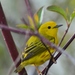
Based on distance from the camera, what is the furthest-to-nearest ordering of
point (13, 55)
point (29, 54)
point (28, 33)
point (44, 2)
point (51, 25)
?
point (44, 2) → point (51, 25) → point (29, 54) → point (13, 55) → point (28, 33)

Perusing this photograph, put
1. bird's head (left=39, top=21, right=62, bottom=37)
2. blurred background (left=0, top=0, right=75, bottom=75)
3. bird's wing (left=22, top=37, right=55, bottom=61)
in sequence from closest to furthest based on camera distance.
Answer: bird's wing (left=22, top=37, right=55, bottom=61), bird's head (left=39, top=21, right=62, bottom=37), blurred background (left=0, top=0, right=75, bottom=75)

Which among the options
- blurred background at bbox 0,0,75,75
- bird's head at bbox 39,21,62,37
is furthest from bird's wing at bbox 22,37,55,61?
blurred background at bbox 0,0,75,75

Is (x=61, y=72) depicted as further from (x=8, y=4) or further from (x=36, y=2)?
(x=8, y=4)

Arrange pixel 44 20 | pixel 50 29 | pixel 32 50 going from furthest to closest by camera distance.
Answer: pixel 44 20
pixel 50 29
pixel 32 50

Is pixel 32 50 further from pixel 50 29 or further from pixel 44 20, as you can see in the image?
pixel 44 20

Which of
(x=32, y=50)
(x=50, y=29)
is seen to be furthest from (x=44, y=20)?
(x=32, y=50)

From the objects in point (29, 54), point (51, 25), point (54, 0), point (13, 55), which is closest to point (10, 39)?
point (13, 55)

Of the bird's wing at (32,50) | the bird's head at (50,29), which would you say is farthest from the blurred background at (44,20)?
the bird's wing at (32,50)

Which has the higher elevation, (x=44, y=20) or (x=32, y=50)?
(x=32, y=50)

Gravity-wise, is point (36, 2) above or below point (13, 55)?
below

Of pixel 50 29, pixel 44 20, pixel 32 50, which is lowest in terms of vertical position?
pixel 44 20

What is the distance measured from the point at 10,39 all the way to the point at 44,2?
3.00m

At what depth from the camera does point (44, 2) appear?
4184 millimetres

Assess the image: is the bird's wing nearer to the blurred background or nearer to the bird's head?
the bird's head
